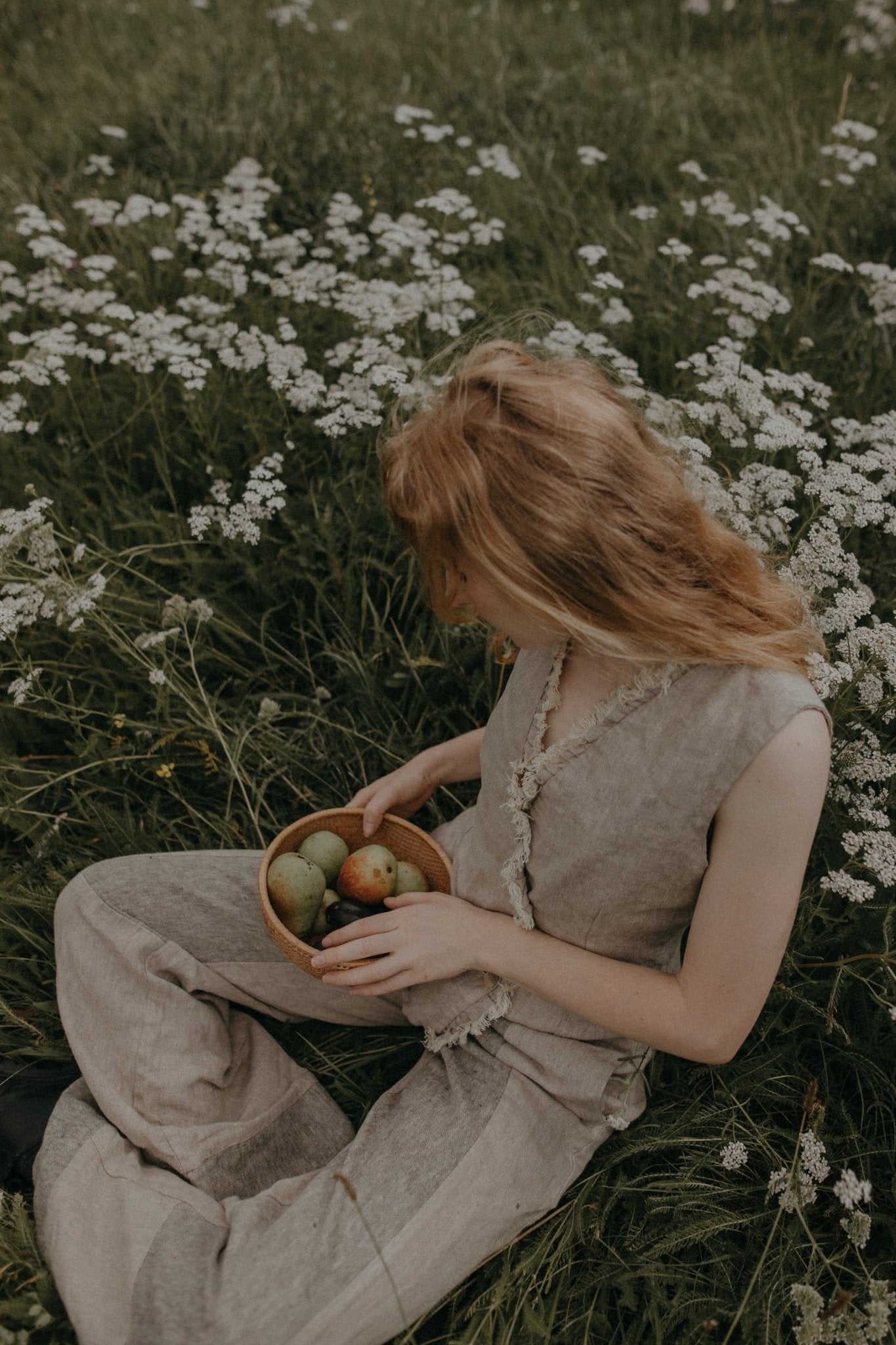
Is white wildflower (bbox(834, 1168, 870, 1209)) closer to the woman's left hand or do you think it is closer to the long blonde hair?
the woman's left hand

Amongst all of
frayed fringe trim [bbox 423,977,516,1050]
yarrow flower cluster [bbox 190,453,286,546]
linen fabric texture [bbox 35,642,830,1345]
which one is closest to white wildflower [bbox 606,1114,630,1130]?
linen fabric texture [bbox 35,642,830,1345]

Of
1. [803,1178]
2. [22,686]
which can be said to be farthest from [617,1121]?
[22,686]

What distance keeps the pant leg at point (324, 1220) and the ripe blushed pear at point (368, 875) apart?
326mm

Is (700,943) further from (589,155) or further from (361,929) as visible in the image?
(589,155)

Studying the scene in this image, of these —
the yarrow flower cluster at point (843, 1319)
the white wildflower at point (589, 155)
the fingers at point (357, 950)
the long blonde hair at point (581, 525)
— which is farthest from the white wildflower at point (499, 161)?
the yarrow flower cluster at point (843, 1319)

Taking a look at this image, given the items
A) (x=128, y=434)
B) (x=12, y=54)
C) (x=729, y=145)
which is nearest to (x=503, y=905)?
(x=128, y=434)

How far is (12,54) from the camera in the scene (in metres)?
5.40

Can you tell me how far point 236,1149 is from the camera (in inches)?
68.7

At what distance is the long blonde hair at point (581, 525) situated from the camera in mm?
1350

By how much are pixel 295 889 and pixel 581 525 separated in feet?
2.67

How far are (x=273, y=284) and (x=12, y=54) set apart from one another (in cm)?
376

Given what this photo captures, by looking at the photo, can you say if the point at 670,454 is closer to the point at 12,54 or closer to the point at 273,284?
the point at 273,284

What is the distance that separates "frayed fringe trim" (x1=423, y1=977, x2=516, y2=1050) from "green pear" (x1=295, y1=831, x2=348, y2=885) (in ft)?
1.17

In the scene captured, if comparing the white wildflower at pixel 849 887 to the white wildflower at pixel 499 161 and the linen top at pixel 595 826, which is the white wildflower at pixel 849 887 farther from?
the white wildflower at pixel 499 161
